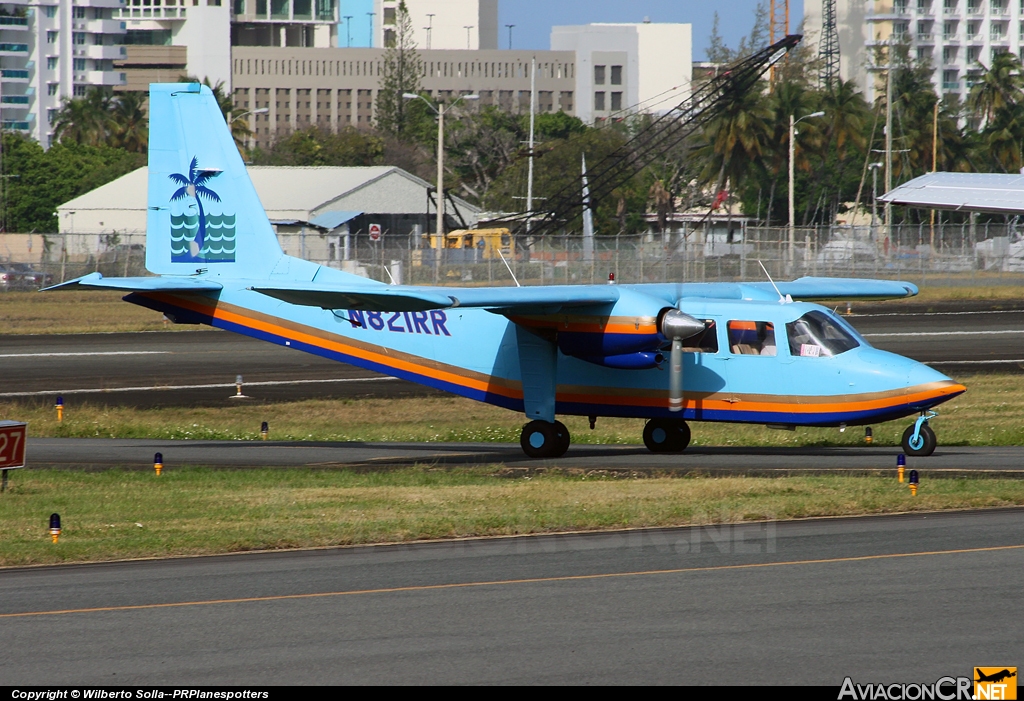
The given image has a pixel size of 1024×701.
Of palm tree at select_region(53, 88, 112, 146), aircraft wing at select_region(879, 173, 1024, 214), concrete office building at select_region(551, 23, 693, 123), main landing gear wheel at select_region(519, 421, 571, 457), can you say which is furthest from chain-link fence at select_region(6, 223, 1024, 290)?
concrete office building at select_region(551, 23, 693, 123)

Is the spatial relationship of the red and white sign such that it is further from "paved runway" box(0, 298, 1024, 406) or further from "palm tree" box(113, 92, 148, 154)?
"palm tree" box(113, 92, 148, 154)

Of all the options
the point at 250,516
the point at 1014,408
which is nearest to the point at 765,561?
the point at 250,516

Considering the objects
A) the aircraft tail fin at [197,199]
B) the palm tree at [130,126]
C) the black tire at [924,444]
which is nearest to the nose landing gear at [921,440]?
the black tire at [924,444]

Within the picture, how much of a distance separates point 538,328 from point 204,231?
669 cm

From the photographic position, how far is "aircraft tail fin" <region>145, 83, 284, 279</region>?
2284 centimetres

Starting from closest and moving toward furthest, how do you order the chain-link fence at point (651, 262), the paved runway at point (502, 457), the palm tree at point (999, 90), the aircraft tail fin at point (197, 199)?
1. the paved runway at point (502, 457)
2. the aircraft tail fin at point (197, 199)
3. the chain-link fence at point (651, 262)
4. the palm tree at point (999, 90)

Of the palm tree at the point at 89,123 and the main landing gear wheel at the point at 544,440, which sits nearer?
the main landing gear wheel at the point at 544,440

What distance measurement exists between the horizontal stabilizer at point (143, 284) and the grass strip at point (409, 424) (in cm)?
377

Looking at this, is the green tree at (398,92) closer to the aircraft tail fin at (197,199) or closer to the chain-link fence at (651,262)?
the chain-link fence at (651,262)

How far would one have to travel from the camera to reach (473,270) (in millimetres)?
61469

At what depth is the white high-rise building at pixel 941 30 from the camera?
489ft

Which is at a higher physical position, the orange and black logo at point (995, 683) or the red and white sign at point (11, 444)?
the red and white sign at point (11, 444)

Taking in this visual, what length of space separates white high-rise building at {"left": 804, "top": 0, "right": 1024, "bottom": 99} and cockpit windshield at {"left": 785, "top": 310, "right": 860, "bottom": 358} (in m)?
136

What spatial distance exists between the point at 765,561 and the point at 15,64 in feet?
515
